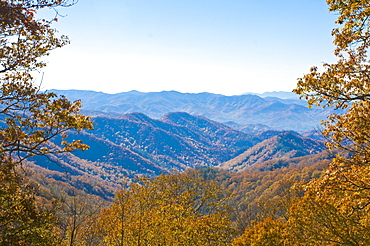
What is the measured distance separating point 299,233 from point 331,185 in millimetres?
12241

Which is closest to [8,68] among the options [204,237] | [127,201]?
[127,201]

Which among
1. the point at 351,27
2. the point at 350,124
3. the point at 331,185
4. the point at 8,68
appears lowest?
the point at 331,185

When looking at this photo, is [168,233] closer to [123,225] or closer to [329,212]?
[123,225]

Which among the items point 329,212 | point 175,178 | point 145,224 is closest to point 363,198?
point 329,212

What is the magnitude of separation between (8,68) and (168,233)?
14.3 metres

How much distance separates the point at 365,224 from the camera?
489 inches

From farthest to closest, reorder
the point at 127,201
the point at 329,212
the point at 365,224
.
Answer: the point at 127,201
the point at 329,212
the point at 365,224

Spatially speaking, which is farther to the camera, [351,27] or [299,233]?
[299,233]

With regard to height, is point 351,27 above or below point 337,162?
above

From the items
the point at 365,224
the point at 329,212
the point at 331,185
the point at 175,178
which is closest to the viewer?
the point at 331,185

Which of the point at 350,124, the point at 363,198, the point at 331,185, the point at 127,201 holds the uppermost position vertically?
the point at 350,124

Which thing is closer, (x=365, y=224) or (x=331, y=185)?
(x=331, y=185)

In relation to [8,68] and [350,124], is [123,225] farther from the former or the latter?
[350,124]

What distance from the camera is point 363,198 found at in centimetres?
1058
